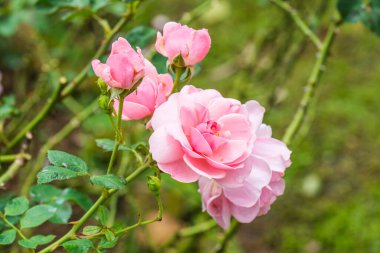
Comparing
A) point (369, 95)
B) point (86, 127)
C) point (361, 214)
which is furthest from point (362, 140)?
point (86, 127)

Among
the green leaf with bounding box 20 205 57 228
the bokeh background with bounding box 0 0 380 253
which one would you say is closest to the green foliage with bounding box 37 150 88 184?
the green leaf with bounding box 20 205 57 228

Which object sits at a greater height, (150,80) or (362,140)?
(150,80)

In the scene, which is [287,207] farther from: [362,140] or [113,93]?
[113,93]

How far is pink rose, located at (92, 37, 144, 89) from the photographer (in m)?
0.54

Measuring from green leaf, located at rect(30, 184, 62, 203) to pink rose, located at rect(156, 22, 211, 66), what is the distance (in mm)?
308

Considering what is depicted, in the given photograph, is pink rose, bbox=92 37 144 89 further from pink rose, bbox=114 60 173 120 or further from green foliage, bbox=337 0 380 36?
green foliage, bbox=337 0 380 36

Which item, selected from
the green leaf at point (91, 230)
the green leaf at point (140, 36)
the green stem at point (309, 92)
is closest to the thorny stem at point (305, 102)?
the green stem at point (309, 92)

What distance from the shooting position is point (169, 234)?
1745 mm

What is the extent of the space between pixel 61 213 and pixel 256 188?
30cm

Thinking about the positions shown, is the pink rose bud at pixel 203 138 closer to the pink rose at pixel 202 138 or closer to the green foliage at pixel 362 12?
the pink rose at pixel 202 138

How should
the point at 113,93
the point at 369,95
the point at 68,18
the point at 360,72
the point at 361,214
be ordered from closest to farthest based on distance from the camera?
1. the point at 113,93
2. the point at 68,18
3. the point at 361,214
4. the point at 369,95
5. the point at 360,72

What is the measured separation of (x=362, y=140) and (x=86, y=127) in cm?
97

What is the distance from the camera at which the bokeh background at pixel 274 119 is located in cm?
162

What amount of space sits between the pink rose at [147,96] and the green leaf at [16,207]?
182mm
